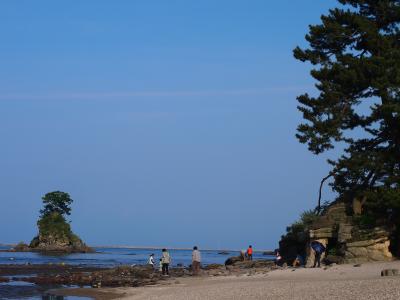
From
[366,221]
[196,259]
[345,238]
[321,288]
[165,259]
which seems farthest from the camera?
[165,259]

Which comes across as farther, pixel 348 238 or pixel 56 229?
pixel 56 229

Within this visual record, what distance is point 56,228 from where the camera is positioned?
12406 centimetres

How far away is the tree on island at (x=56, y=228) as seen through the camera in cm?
12425

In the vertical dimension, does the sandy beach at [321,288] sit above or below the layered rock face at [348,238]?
below

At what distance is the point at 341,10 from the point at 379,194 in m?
11.4

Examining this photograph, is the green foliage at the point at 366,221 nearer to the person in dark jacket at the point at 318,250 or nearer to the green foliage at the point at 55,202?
the person in dark jacket at the point at 318,250

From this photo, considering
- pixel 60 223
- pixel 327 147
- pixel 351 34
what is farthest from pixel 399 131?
pixel 60 223

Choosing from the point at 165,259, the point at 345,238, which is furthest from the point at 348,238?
the point at 165,259

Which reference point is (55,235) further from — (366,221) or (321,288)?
(321,288)

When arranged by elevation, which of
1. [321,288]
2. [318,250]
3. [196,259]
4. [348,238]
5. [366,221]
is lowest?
[321,288]

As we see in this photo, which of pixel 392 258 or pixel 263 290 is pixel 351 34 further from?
pixel 263 290

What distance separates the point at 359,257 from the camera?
3119 centimetres

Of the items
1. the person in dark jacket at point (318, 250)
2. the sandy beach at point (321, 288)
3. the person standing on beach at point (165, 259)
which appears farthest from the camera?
the person standing on beach at point (165, 259)

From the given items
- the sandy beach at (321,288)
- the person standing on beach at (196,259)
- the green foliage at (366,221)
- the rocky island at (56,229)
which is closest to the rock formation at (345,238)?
the green foliage at (366,221)
